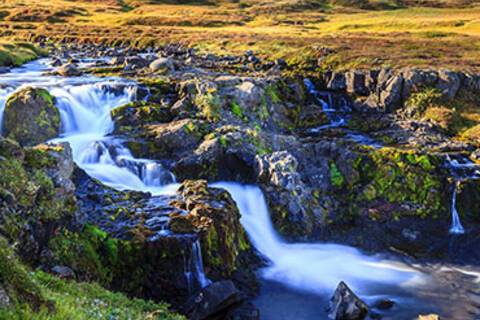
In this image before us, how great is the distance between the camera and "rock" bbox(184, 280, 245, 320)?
15.0 m

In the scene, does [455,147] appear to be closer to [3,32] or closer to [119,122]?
[119,122]

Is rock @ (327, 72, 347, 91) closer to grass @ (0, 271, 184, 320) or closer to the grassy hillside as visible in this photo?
the grassy hillside

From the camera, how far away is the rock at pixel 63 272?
44.0 ft

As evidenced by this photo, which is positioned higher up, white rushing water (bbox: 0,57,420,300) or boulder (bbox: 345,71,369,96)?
boulder (bbox: 345,71,369,96)

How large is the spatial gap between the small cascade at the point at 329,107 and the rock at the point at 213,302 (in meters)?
20.0

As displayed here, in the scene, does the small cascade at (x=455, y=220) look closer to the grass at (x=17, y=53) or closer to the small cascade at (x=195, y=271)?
the small cascade at (x=195, y=271)

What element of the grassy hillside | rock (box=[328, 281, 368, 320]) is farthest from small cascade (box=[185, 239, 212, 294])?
the grassy hillside

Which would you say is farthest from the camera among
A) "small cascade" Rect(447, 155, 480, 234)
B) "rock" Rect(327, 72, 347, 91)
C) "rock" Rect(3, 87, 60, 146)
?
"rock" Rect(327, 72, 347, 91)

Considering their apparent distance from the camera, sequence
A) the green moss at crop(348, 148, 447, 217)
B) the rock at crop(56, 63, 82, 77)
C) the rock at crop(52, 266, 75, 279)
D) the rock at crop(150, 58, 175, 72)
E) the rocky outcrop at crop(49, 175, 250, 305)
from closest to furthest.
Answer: the rock at crop(52, 266, 75, 279) → the rocky outcrop at crop(49, 175, 250, 305) → the green moss at crop(348, 148, 447, 217) → the rock at crop(56, 63, 82, 77) → the rock at crop(150, 58, 175, 72)

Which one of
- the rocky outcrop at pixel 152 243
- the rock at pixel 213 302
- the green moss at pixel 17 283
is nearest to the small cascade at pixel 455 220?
the rocky outcrop at pixel 152 243

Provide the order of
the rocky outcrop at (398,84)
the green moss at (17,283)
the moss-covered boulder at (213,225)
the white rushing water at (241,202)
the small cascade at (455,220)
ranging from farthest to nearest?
the rocky outcrop at (398,84) < the small cascade at (455,220) < the white rushing water at (241,202) < the moss-covered boulder at (213,225) < the green moss at (17,283)

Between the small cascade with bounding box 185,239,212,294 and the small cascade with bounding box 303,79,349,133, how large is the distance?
62.6ft

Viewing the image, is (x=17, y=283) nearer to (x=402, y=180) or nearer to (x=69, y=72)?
(x=402, y=180)

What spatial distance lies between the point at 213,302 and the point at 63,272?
487 centimetres
